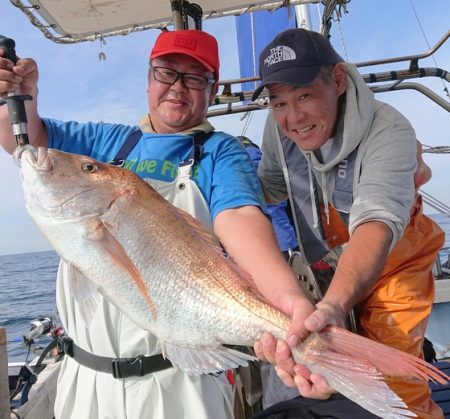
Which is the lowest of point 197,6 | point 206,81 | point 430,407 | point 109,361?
point 430,407

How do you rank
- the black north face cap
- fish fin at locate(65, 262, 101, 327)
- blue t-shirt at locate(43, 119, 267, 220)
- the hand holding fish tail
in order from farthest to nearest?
1. the black north face cap
2. blue t-shirt at locate(43, 119, 267, 220)
3. fish fin at locate(65, 262, 101, 327)
4. the hand holding fish tail

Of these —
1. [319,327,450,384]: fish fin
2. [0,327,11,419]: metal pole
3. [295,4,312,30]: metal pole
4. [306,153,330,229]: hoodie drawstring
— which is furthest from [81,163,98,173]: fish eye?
[295,4,312,30]: metal pole

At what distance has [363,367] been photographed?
56.6 inches

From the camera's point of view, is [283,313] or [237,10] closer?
[283,313]

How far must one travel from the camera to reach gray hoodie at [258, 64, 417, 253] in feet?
7.89

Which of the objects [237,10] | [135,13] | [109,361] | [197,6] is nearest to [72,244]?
[109,361]

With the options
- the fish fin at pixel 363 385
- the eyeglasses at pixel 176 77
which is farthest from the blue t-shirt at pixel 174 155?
the fish fin at pixel 363 385

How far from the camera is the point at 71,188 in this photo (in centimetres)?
167

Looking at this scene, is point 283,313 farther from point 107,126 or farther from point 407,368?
point 107,126

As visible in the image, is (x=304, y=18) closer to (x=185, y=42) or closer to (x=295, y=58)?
(x=295, y=58)

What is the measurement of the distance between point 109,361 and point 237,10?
3.88 meters

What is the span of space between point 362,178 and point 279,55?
101cm

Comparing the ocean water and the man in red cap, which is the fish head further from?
the ocean water

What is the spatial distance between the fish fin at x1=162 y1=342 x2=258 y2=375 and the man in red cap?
17 mm
